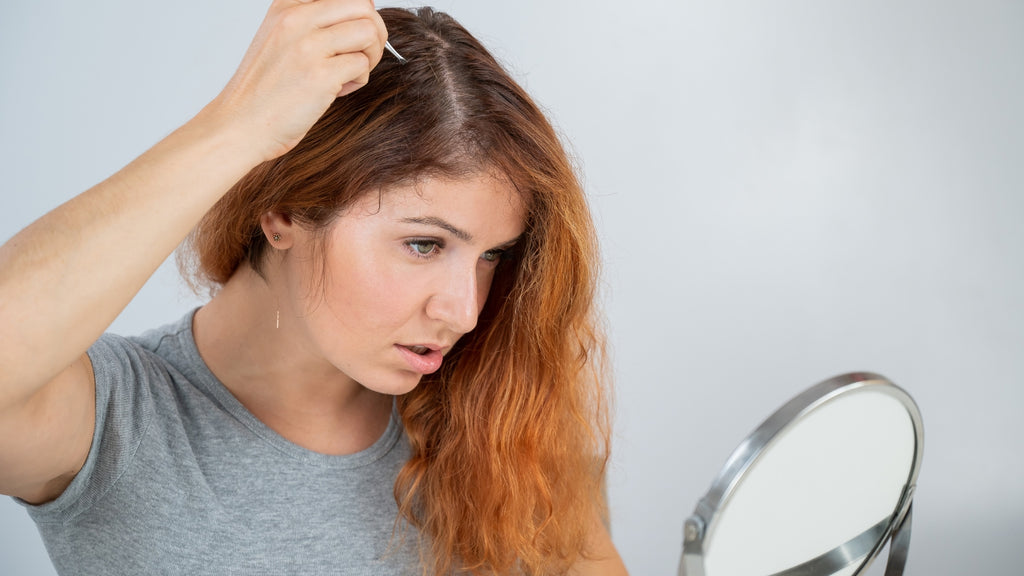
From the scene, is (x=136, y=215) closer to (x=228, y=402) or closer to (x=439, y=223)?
(x=439, y=223)

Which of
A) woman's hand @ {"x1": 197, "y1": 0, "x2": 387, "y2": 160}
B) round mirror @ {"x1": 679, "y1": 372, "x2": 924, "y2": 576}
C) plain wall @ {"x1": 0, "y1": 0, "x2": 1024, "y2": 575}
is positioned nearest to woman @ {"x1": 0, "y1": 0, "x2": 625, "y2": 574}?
woman's hand @ {"x1": 197, "y1": 0, "x2": 387, "y2": 160}

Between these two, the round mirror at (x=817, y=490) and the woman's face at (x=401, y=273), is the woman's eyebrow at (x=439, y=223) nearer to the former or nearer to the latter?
the woman's face at (x=401, y=273)

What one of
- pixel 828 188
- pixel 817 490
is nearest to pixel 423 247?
pixel 817 490

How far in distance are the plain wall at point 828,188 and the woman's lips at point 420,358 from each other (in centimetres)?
96

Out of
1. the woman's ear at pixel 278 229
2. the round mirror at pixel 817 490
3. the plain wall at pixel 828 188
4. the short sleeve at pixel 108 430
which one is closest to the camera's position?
the round mirror at pixel 817 490

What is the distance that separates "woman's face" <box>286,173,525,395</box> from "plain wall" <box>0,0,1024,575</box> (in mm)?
1012

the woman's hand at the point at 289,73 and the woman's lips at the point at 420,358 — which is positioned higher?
the woman's hand at the point at 289,73

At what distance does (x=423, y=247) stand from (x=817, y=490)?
2.03 feet

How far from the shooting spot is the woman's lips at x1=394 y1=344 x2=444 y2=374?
1.34 m

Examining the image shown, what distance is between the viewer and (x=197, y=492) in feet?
4.36

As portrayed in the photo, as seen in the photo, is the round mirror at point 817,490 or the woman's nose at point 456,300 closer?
the round mirror at point 817,490

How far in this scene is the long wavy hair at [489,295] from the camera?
50.6 inches

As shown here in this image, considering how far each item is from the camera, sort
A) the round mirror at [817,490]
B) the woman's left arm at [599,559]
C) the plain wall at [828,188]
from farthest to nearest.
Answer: the plain wall at [828,188], the woman's left arm at [599,559], the round mirror at [817,490]

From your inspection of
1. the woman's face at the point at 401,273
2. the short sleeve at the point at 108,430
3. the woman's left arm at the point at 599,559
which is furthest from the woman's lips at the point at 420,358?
the woman's left arm at the point at 599,559
